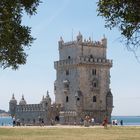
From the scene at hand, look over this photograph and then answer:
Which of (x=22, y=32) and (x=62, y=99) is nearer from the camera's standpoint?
(x=22, y=32)

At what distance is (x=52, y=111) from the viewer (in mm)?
105438

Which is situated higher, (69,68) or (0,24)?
(69,68)

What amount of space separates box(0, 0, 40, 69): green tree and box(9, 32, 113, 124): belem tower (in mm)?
72531

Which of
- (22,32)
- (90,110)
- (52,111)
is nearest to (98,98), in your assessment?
(90,110)

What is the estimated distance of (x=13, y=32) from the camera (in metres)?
26.4

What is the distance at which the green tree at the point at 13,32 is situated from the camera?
25.3 meters

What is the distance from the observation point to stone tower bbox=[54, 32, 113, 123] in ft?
332

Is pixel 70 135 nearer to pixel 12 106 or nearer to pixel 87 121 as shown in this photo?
pixel 87 121

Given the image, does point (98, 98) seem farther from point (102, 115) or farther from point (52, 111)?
point (52, 111)

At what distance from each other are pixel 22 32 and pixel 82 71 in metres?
75.1

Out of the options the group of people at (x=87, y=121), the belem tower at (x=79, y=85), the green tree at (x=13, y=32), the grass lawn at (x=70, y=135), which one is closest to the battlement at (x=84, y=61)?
the belem tower at (x=79, y=85)

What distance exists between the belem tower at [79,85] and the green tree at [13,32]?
72531mm

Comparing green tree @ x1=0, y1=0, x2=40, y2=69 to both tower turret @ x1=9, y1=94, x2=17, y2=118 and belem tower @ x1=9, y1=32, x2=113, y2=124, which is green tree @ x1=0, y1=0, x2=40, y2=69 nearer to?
belem tower @ x1=9, y1=32, x2=113, y2=124

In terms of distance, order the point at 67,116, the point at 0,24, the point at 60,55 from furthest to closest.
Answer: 1. the point at 60,55
2. the point at 67,116
3. the point at 0,24
